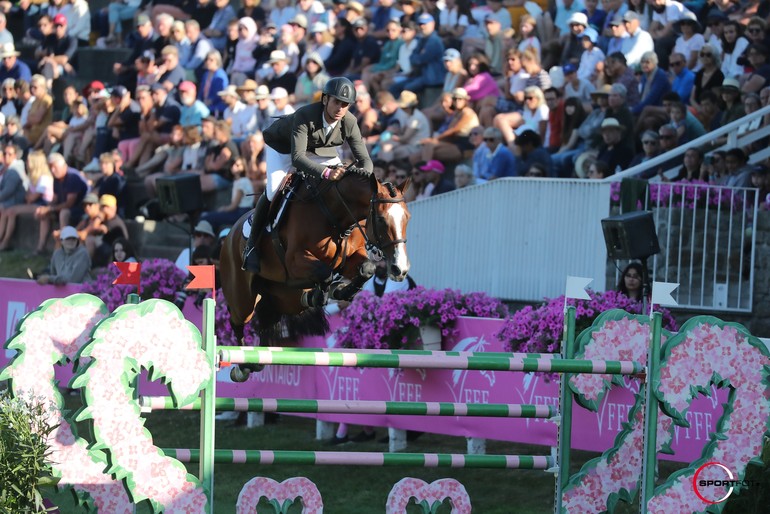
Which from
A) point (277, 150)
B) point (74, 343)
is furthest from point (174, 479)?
point (277, 150)

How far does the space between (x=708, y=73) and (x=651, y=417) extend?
23.6 ft

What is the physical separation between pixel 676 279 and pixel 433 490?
579 cm

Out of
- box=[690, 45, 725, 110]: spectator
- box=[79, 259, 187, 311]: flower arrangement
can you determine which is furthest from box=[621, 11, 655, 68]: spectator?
box=[79, 259, 187, 311]: flower arrangement

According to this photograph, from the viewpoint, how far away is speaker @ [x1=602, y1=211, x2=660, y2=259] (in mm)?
10336

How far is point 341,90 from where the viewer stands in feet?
29.1

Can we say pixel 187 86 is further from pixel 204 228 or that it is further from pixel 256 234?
pixel 256 234

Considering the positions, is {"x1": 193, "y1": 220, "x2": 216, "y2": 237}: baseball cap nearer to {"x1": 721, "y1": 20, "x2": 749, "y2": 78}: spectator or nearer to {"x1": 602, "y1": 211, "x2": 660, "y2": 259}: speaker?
{"x1": 602, "y1": 211, "x2": 660, "y2": 259}: speaker

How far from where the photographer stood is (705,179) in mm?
12375

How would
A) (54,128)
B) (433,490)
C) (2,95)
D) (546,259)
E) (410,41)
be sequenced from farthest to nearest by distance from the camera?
1. (2,95)
2. (54,128)
3. (410,41)
4. (546,259)
5. (433,490)

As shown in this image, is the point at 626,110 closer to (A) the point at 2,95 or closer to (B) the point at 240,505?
(B) the point at 240,505

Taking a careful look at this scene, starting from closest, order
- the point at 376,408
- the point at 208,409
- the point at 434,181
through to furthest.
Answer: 1. the point at 208,409
2. the point at 376,408
3. the point at 434,181

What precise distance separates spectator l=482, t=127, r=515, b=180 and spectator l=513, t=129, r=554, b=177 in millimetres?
84

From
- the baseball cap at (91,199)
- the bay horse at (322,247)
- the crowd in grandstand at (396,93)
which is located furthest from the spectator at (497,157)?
the baseball cap at (91,199)

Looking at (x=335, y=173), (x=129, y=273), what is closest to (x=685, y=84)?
(x=335, y=173)
